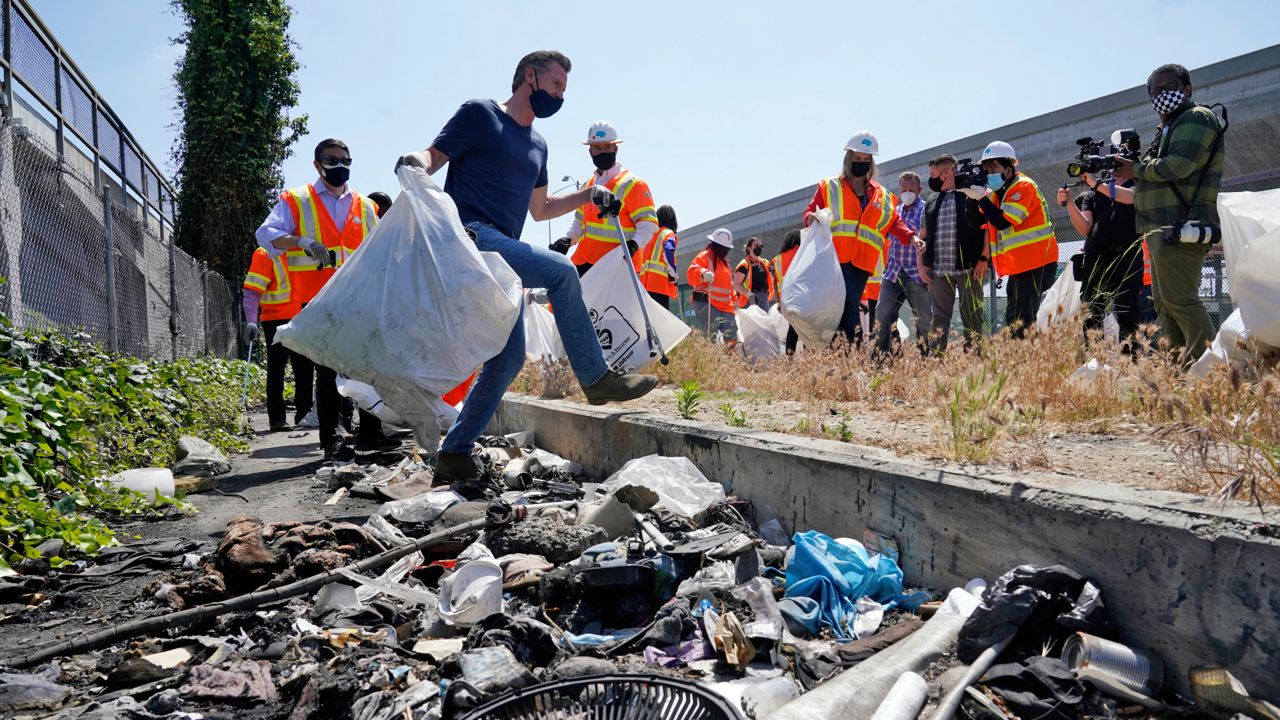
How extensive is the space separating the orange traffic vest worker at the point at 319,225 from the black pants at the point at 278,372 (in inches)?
9.0

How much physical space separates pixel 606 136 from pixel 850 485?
5101 millimetres

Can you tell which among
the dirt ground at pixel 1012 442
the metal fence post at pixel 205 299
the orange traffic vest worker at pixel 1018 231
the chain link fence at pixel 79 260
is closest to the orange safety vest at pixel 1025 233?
→ the orange traffic vest worker at pixel 1018 231

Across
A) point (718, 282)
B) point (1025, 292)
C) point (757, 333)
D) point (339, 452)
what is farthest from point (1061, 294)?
point (339, 452)

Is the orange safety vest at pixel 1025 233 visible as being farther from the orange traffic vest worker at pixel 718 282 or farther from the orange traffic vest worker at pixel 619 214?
the orange traffic vest worker at pixel 718 282

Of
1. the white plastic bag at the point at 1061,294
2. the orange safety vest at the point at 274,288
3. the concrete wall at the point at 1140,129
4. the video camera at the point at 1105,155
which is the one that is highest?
the concrete wall at the point at 1140,129

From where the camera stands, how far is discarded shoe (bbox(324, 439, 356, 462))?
17.9ft

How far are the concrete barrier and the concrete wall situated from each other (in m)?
9.50

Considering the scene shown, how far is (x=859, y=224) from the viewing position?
280 inches

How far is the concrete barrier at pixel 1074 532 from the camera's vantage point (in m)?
1.59

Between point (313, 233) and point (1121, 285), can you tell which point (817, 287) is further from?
point (313, 233)

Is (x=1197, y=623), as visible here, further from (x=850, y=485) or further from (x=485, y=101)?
(x=485, y=101)

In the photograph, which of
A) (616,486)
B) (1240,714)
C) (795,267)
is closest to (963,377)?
(616,486)

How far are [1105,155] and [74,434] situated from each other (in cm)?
616

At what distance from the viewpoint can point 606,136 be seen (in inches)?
281
